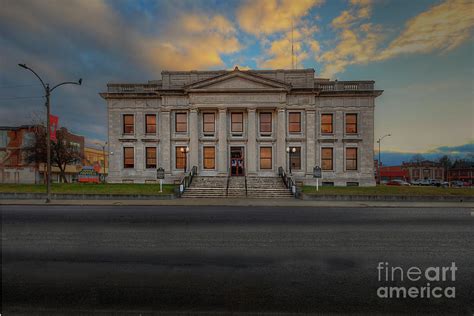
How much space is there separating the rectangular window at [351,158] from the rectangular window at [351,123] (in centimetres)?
215

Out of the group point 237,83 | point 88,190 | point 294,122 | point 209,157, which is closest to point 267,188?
point 209,157

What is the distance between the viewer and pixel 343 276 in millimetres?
4949

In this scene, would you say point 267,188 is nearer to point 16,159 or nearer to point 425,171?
point 16,159

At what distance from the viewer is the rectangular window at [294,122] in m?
29.0

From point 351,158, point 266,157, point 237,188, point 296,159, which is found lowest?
point 237,188

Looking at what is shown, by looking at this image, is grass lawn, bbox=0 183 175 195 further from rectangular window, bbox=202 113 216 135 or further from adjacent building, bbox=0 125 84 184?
adjacent building, bbox=0 125 84 184

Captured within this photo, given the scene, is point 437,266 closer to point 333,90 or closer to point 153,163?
point 333,90

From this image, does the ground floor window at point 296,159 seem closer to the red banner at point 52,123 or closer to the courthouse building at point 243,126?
the courthouse building at point 243,126

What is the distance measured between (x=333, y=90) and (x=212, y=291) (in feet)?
96.2

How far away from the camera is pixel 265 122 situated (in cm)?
2916

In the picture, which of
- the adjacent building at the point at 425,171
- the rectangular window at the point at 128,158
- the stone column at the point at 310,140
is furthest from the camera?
the adjacent building at the point at 425,171

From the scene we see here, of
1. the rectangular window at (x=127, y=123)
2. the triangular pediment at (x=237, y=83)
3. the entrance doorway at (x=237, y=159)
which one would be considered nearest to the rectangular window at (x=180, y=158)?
the entrance doorway at (x=237, y=159)

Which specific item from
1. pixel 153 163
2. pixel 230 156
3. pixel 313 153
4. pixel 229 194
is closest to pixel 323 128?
pixel 313 153

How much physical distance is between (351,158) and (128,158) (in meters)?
27.4
